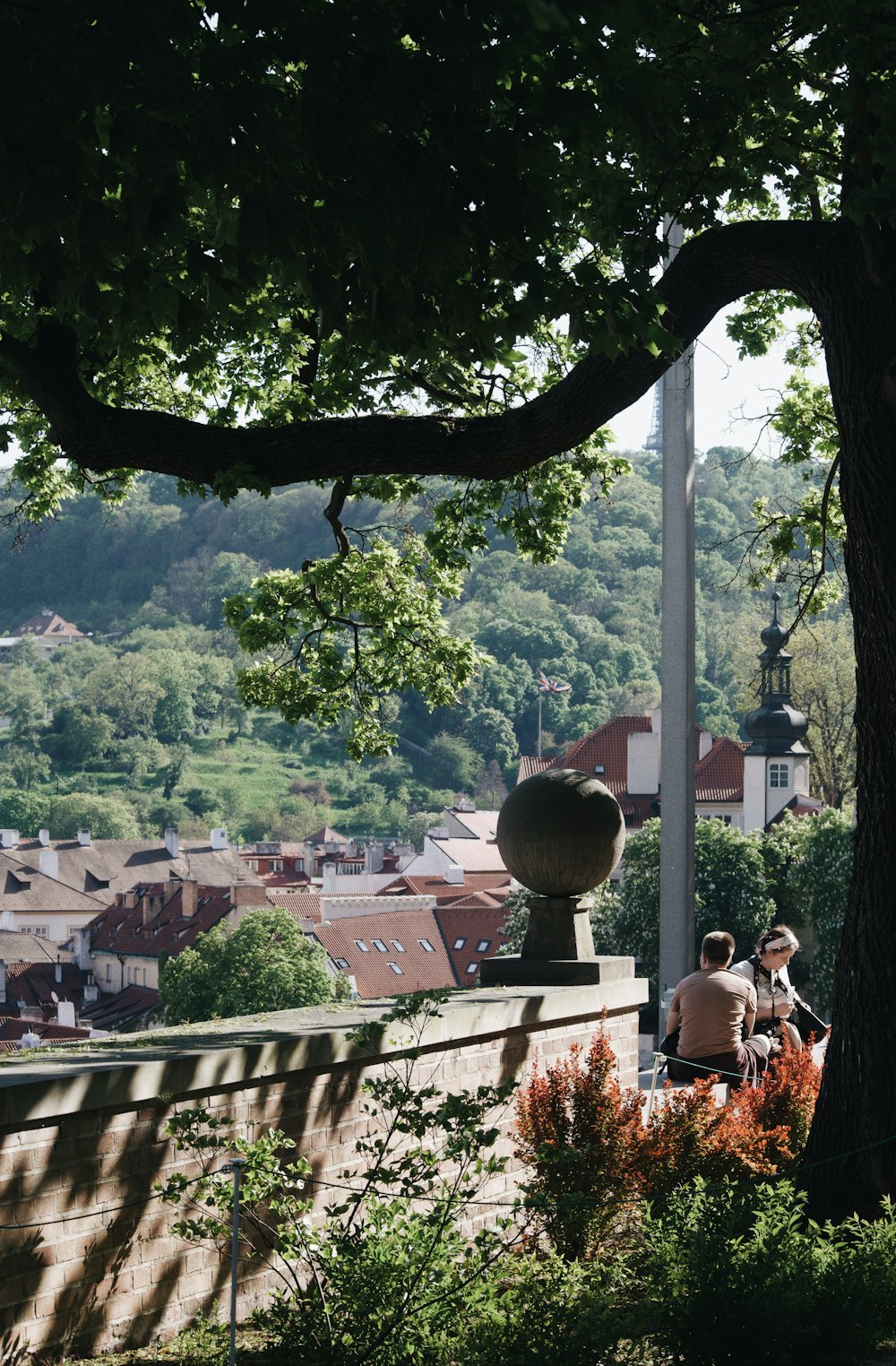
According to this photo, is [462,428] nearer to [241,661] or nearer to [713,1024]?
[713,1024]

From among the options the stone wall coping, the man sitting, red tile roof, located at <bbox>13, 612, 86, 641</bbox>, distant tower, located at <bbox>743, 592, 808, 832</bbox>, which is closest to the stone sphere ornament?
the stone wall coping

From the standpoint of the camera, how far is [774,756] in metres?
58.3

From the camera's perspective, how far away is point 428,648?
1191 cm

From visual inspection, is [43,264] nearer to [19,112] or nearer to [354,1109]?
[19,112]

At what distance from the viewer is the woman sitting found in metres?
9.48

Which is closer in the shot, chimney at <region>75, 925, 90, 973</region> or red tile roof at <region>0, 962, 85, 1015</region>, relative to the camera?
red tile roof at <region>0, 962, 85, 1015</region>

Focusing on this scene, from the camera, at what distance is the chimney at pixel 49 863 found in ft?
373

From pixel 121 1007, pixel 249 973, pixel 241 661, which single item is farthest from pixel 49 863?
pixel 249 973

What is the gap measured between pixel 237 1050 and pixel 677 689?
261 inches

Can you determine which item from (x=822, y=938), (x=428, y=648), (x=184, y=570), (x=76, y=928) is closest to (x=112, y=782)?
(x=184, y=570)

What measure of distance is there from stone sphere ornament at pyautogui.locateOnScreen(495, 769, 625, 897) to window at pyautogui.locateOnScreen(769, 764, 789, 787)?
5404cm

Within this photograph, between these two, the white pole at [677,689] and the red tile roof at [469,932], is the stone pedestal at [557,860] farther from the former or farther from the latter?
the red tile roof at [469,932]

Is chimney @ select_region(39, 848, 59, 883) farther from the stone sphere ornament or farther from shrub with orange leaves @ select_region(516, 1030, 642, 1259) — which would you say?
shrub with orange leaves @ select_region(516, 1030, 642, 1259)


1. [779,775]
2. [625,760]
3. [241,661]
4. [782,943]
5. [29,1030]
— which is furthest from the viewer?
[241,661]
